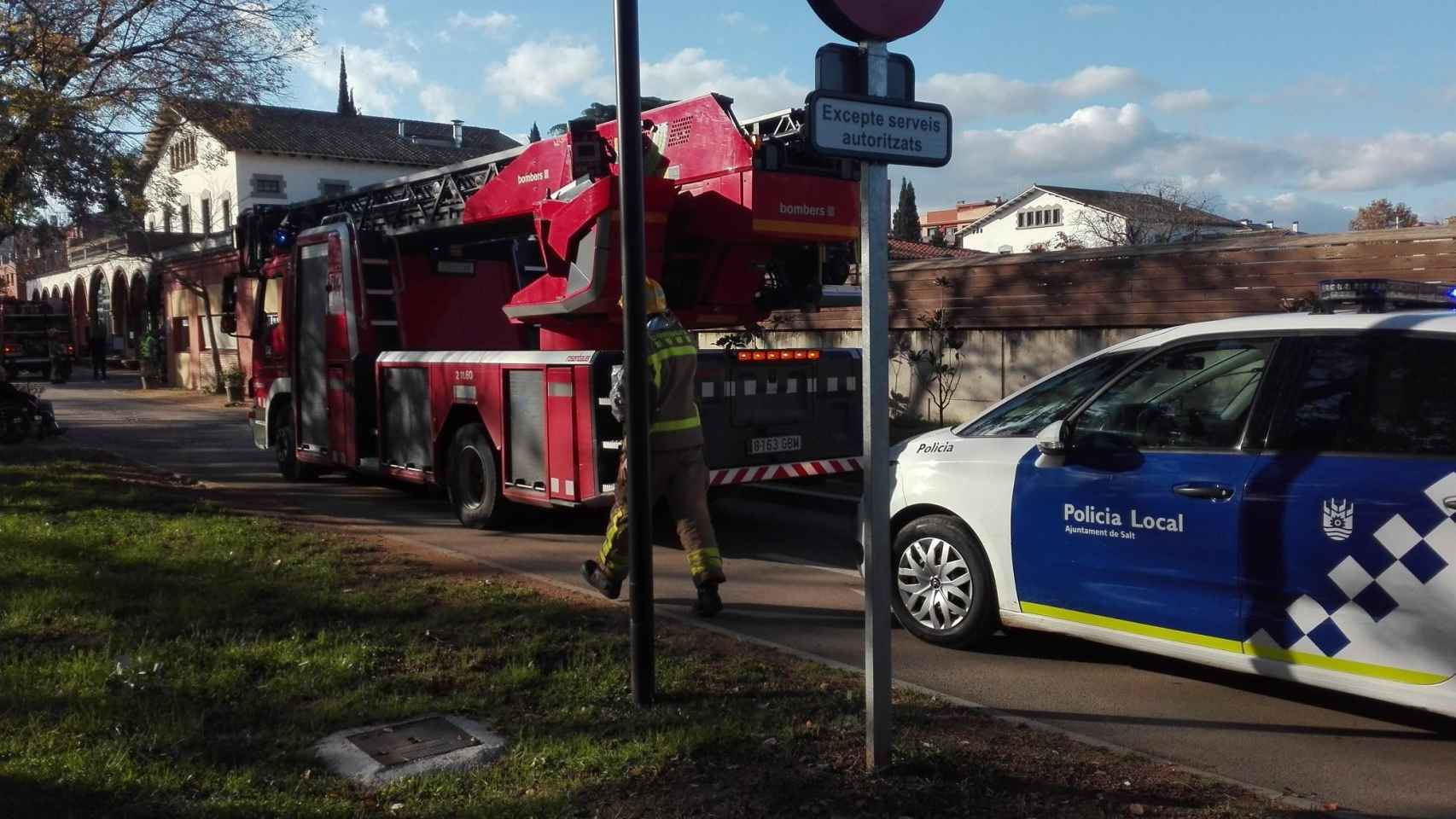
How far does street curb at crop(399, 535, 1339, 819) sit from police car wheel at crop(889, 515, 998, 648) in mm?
562

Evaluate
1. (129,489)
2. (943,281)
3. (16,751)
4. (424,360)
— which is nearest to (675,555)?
(424,360)

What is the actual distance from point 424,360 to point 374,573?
124 inches

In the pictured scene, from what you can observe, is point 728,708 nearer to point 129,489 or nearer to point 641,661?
point 641,661

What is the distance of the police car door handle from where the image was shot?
191 inches

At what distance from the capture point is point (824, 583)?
7.75 metres

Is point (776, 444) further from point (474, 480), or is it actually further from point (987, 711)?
point (987, 711)

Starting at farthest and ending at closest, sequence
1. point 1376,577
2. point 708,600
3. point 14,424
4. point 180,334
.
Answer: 1. point 180,334
2. point 14,424
3. point 708,600
4. point 1376,577

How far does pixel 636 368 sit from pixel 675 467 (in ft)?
6.46

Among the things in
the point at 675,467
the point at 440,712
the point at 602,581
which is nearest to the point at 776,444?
the point at 675,467

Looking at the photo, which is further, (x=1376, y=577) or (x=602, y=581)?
(x=602, y=581)

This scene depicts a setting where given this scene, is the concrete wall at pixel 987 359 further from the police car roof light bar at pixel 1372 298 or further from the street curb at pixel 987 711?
the police car roof light bar at pixel 1372 298

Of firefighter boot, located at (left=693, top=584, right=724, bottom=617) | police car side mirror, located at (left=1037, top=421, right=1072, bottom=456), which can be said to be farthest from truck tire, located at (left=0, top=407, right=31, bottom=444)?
police car side mirror, located at (left=1037, top=421, right=1072, bottom=456)

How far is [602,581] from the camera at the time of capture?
6695 mm

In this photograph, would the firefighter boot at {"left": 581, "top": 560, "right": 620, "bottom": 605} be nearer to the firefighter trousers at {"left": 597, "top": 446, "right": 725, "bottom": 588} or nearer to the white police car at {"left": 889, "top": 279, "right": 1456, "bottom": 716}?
the firefighter trousers at {"left": 597, "top": 446, "right": 725, "bottom": 588}
